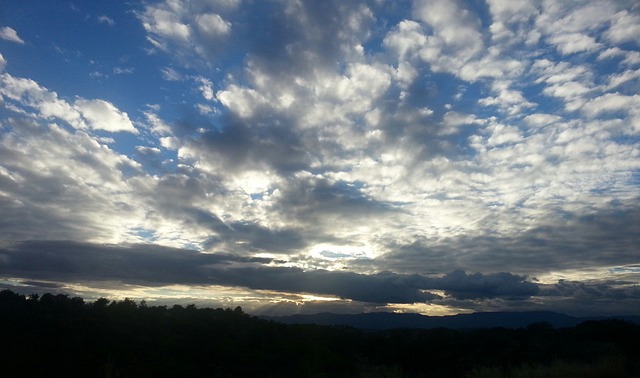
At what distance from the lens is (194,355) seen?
2762 centimetres

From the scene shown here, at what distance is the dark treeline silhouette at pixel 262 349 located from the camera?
21.3 meters

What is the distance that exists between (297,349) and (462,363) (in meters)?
10.6

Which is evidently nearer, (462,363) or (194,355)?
(462,363)

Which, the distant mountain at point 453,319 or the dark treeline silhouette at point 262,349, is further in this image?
the distant mountain at point 453,319

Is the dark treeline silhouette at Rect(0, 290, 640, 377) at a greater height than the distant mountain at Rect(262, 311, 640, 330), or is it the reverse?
the distant mountain at Rect(262, 311, 640, 330)

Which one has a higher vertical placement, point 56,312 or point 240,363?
point 56,312

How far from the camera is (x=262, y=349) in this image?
1216 inches

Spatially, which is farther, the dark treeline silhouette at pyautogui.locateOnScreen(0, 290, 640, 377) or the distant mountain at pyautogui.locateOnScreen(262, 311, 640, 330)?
the distant mountain at pyautogui.locateOnScreen(262, 311, 640, 330)

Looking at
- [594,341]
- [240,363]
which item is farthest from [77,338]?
[594,341]

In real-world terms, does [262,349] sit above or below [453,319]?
below

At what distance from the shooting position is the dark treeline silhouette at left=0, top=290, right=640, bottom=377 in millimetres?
21344

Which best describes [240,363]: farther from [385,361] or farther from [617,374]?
[617,374]

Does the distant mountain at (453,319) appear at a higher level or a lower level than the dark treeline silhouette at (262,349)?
Answer: higher

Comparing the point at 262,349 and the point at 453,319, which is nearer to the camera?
the point at 262,349
